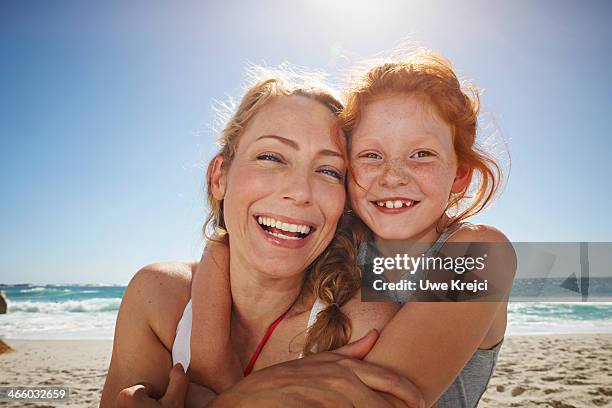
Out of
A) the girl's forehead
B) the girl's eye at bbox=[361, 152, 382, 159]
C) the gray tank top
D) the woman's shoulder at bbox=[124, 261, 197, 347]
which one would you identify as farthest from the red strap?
the girl's forehead

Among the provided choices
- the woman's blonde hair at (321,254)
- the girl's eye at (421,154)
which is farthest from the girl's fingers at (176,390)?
the girl's eye at (421,154)

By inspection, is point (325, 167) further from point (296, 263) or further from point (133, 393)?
point (133, 393)

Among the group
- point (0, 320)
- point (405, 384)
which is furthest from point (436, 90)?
point (0, 320)

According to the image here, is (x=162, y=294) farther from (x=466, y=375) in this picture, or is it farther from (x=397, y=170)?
(x=466, y=375)

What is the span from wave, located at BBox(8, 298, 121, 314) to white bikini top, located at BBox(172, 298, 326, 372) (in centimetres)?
1901

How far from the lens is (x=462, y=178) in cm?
291

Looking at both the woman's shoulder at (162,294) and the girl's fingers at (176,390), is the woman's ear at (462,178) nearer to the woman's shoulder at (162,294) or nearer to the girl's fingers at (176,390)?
the woman's shoulder at (162,294)

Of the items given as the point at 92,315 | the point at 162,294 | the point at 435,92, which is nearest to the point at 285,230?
the point at 162,294

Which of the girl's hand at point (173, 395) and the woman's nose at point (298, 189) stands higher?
the woman's nose at point (298, 189)

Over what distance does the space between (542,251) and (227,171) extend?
2.17 meters

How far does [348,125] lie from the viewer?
97.0 inches

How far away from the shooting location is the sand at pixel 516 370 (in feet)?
18.9

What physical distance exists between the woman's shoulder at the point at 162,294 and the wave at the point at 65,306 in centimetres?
1871

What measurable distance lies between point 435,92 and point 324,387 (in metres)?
1.74
